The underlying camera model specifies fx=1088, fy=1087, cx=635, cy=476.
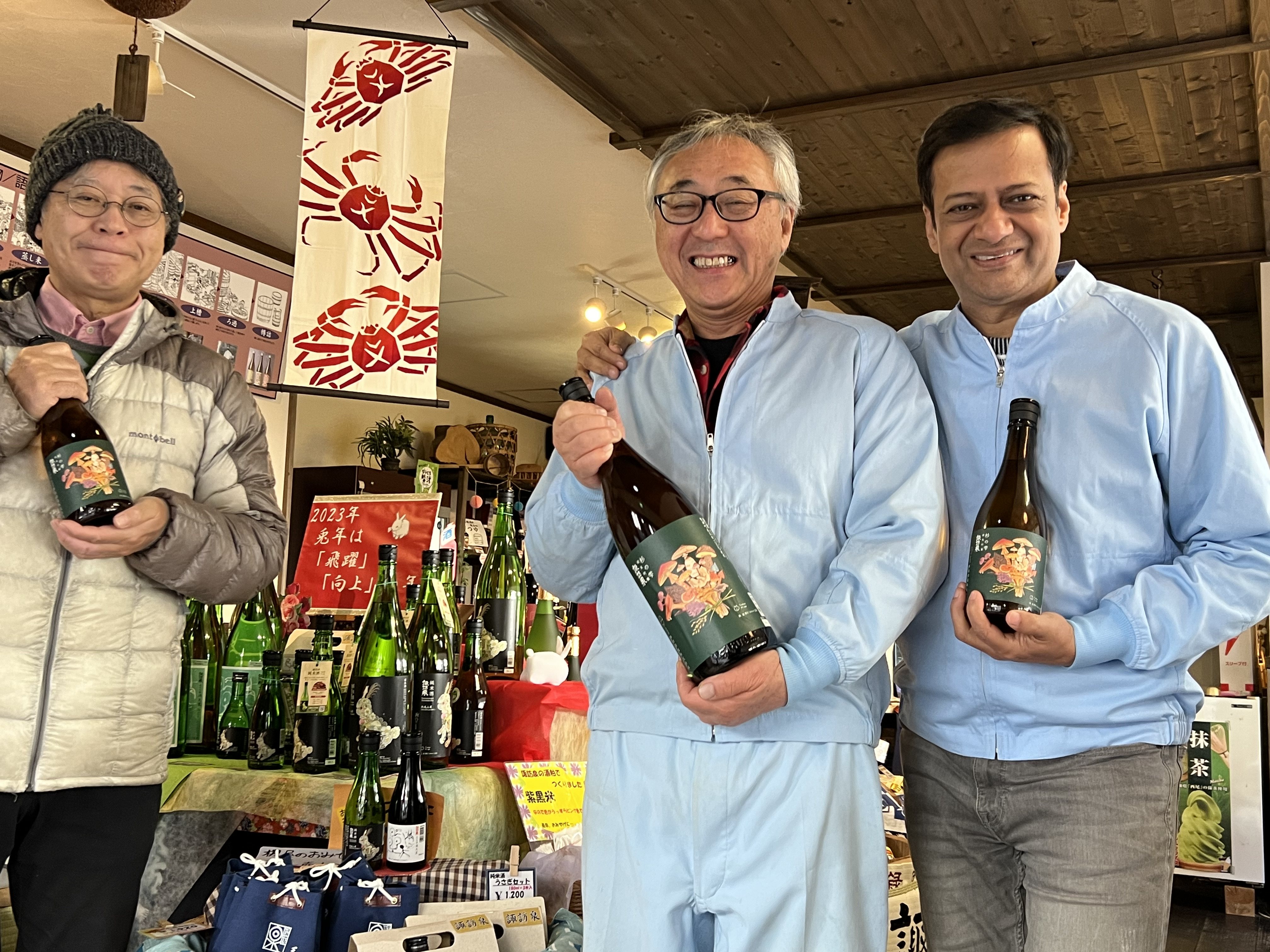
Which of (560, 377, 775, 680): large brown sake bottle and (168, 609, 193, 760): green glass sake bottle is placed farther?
(168, 609, 193, 760): green glass sake bottle

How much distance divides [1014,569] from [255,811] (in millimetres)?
1563

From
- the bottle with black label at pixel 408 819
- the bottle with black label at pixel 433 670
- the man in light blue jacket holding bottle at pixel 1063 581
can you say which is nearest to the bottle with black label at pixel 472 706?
the bottle with black label at pixel 433 670

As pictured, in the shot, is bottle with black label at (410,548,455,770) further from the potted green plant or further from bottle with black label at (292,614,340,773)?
the potted green plant

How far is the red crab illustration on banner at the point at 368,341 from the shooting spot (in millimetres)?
3021

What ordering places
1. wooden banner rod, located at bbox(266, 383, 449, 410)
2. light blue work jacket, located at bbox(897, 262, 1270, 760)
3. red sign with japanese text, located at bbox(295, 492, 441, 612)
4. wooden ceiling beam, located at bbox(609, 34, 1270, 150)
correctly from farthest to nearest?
wooden ceiling beam, located at bbox(609, 34, 1270, 150) < wooden banner rod, located at bbox(266, 383, 449, 410) < red sign with japanese text, located at bbox(295, 492, 441, 612) < light blue work jacket, located at bbox(897, 262, 1270, 760)

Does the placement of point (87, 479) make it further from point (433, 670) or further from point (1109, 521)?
point (1109, 521)

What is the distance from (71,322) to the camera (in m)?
1.63

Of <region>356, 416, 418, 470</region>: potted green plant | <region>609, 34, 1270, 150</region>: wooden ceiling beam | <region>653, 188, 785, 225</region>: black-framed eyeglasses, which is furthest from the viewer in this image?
<region>356, 416, 418, 470</region>: potted green plant

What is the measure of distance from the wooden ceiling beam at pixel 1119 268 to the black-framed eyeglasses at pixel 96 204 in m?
4.87

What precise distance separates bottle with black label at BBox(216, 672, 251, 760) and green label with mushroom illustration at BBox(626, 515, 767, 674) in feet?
4.59

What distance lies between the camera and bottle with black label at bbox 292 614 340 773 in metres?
2.17

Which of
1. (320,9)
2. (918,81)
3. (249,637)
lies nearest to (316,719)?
(249,637)

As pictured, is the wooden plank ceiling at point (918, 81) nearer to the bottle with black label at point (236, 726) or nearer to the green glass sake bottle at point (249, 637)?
the green glass sake bottle at point (249, 637)

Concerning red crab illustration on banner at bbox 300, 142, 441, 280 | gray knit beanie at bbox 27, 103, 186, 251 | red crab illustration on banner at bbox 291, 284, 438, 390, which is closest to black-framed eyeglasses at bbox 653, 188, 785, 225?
gray knit beanie at bbox 27, 103, 186, 251
